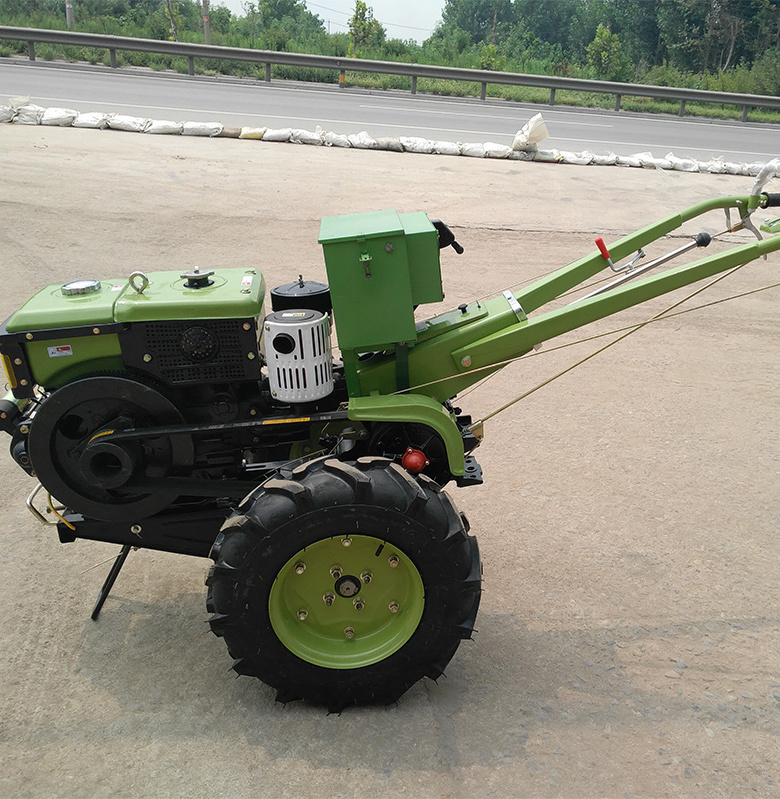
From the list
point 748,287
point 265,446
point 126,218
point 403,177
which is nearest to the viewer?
point 265,446

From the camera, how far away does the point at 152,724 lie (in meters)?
3.21

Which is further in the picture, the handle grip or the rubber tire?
the handle grip

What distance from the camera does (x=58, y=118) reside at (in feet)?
40.9

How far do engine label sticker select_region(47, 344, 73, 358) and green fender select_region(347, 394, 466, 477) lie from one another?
121 cm

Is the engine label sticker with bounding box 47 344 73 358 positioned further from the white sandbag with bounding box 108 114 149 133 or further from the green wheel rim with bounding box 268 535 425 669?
the white sandbag with bounding box 108 114 149 133

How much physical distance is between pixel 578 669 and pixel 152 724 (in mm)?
1880

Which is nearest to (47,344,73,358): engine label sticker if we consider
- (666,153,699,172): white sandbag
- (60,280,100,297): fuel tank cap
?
(60,280,100,297): fuel tank cap

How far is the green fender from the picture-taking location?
331 cm

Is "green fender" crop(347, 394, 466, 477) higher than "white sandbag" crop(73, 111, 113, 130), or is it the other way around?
"white sandbag" crop(73, 111, 113, 130)

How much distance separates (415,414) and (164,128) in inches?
433

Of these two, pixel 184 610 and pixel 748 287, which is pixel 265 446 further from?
pixel 748 287

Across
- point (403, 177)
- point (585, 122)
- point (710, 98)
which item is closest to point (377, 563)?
point (403, 177)

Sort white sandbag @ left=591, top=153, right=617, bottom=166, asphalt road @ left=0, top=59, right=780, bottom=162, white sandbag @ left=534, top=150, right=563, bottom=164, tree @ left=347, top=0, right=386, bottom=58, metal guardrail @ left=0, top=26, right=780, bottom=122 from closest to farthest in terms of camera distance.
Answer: white sandbag @ left=534, top=150, right=563, bottom=164 → white sandbag @ left=591, top=153, right=617, bottom=166 → asphalt road @ left=0, top=59, right=780, bottom=162 → metal guardrail @ left=0, top=26, right=780, bottom=122 → tree @ left=347, top=0, right=386, bottom=58

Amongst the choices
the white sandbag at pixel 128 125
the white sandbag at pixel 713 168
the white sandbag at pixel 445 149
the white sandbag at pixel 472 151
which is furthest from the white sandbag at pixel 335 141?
the white sandbag at pixel 713 168
